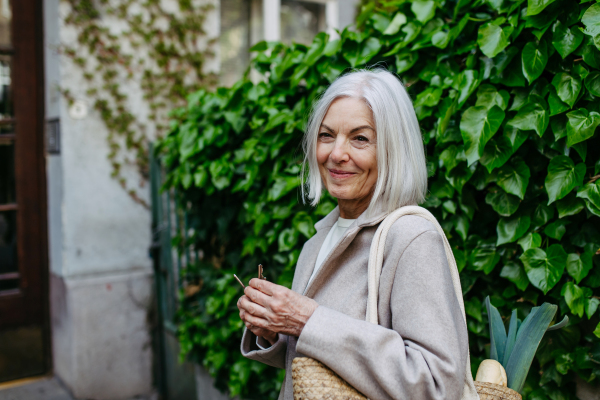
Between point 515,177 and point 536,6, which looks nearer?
point 536,6

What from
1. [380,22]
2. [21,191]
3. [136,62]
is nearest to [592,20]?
[380,22]

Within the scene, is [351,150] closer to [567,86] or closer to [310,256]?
[310,256]

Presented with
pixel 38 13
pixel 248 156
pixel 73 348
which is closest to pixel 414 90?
pixel 248 156

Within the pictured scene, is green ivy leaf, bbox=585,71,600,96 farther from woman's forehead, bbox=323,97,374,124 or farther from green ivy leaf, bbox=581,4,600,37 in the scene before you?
woman's forehead, bbox=323,97,374,124

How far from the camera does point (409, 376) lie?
1070 millimetres

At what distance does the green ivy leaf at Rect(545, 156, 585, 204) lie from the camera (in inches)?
54.9

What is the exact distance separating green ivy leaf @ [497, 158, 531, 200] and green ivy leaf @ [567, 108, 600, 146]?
18 centimetres

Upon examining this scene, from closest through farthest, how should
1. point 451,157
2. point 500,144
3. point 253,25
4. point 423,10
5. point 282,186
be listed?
point 500,144
point 451,157
point 423,10
point 282,186
point 253,25

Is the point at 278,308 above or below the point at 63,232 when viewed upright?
above

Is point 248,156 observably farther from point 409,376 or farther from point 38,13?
point 38,13

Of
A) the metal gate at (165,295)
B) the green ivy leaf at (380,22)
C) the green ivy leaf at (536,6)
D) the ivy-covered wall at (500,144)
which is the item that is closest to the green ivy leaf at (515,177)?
the ivy-covered wall at (500,144)

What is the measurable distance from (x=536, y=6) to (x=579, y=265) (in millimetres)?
778

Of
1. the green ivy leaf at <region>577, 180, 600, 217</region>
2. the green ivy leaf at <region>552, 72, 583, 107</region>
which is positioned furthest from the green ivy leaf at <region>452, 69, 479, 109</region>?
the green ivy leaf at <region>577, 180, 600, 217</region>

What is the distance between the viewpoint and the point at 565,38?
4.57 ft
